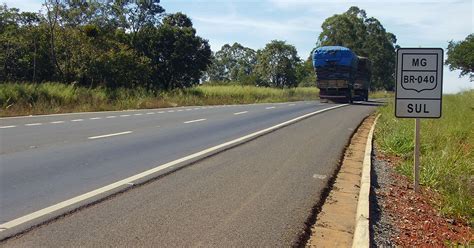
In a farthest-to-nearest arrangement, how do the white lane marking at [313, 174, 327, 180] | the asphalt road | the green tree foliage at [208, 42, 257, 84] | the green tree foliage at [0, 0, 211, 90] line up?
the green tree foliage at [208, 42, 257, 84] → the green tree foliage at [0, 0, 211, 90] → the white lane marking at [313, 174, 327, 180] → the asphalt road

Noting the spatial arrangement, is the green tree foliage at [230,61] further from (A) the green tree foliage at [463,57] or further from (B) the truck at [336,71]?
(B) the truck at [336,71]

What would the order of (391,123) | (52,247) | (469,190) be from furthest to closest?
(391,123) < (469,190) < (52,247)

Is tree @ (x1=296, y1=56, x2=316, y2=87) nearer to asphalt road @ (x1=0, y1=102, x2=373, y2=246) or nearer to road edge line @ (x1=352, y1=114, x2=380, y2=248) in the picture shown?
asphalt road @ (x1=0, y1=102, x2=373, y2=246)

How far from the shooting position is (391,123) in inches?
672

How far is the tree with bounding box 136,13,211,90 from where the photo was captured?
5031 cm

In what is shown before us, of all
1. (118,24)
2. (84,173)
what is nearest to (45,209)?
(84,173)

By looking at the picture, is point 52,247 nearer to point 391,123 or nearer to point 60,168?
point 60,168

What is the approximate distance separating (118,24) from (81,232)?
159 ft

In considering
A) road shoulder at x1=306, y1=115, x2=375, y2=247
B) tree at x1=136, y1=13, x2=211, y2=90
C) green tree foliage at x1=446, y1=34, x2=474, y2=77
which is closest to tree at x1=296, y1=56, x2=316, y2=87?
green tree foliage at x1=446, y1=34, x2=474, y2=77

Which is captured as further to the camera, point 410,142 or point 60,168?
point 410,142

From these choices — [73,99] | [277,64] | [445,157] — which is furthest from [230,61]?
[445,157]

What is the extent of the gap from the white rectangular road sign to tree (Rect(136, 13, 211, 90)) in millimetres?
43037

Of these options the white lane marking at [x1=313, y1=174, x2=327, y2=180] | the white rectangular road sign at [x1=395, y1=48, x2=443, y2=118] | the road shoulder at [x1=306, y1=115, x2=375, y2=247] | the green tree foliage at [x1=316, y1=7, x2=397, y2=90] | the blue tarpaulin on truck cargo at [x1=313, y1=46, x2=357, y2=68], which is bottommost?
the road shoulder at [x1=306, y1=115, x2=375, y2=247]

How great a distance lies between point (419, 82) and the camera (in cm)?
758
